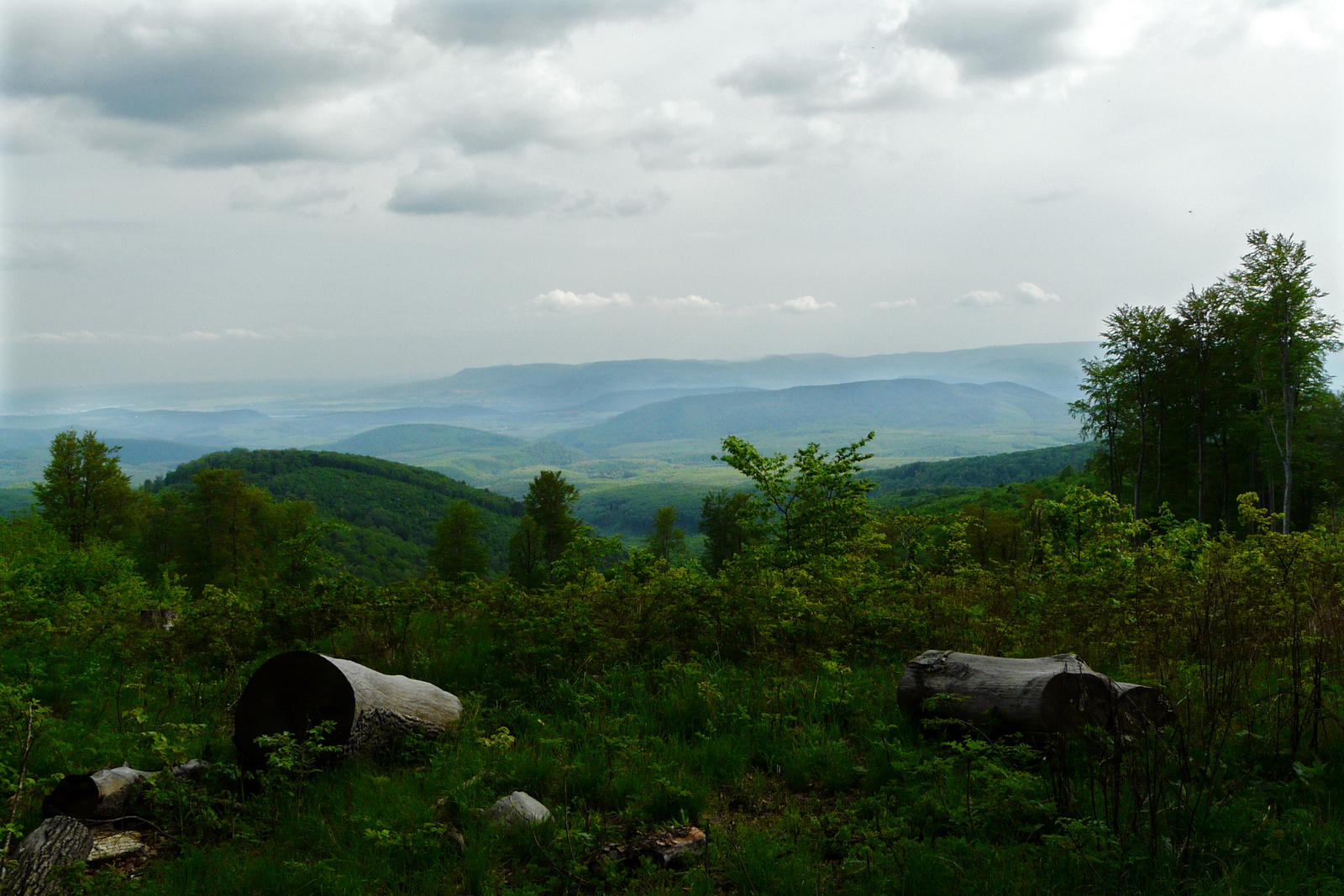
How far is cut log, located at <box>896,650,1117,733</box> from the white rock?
10.4 feet

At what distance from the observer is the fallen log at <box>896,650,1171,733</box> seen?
5.36m

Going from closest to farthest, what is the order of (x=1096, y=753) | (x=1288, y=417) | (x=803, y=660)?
(x=1096, y=753), (x=803, y=660), (x=1288, y=417)

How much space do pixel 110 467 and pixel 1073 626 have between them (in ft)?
174

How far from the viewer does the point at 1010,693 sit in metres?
5.59

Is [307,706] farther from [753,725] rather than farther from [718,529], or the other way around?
[718,529]

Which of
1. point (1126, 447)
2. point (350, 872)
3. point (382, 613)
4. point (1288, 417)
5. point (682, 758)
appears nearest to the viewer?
point (350, 872)

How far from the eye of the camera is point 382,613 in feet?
30.5

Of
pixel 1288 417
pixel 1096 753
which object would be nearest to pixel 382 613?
pixel 1096 753

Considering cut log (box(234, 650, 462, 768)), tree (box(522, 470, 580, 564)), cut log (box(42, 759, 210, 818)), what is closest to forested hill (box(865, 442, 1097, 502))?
tree (box(522, 470, 580, 564))

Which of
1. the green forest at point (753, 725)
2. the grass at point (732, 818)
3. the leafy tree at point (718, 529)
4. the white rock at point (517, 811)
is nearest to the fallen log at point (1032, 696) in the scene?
the green forest at point (753, 725)

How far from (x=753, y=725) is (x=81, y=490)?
51129mm

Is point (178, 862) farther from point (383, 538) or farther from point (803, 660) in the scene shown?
point (383, 538)

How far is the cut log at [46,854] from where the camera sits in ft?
14.2

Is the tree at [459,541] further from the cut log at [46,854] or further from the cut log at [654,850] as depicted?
the cut log at [654,850]
